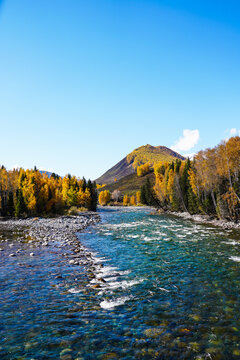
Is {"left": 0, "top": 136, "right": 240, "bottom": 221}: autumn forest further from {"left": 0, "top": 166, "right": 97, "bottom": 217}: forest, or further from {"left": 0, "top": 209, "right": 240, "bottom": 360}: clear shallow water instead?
{"left": 0, "top": 209, "right": 240, "bottom": 360}: clear shallow water

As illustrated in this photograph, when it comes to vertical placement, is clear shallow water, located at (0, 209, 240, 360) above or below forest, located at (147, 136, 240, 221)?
below

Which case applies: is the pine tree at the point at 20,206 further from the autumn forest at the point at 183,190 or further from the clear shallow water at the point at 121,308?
the clear shallow water at the point at 121,308

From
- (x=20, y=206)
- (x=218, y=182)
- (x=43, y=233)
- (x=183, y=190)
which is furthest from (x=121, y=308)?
(x=183, y=190)

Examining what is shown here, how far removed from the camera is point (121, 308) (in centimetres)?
916

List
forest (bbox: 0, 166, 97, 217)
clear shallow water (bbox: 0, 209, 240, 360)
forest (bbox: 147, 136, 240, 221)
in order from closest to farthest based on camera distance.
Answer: clear shallow water (bbox: 0, 209, 240, 360), forest (bbox: 147, 136, 240, 221), forest (bbox: 0, 166, 97, 217)

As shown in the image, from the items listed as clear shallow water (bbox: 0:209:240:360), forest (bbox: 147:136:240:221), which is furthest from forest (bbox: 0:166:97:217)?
clear shallow water (bbox: 0:209:240:360)

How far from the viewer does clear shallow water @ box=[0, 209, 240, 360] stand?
669 centimetres

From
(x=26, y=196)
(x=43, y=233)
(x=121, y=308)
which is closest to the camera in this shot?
(x=121, y=308)

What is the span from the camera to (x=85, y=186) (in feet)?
289

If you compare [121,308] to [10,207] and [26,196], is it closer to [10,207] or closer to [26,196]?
[26,196]

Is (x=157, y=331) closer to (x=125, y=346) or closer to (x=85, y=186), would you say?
(x=125, y=346)

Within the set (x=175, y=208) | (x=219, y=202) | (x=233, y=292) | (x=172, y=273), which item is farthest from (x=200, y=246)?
(x=175, y=208)

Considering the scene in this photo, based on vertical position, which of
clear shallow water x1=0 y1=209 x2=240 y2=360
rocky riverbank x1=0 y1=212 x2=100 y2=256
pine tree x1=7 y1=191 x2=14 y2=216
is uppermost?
pine tree x1=7 y1=191 x2=14 y2=216

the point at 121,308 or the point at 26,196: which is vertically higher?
the point at 26,196
